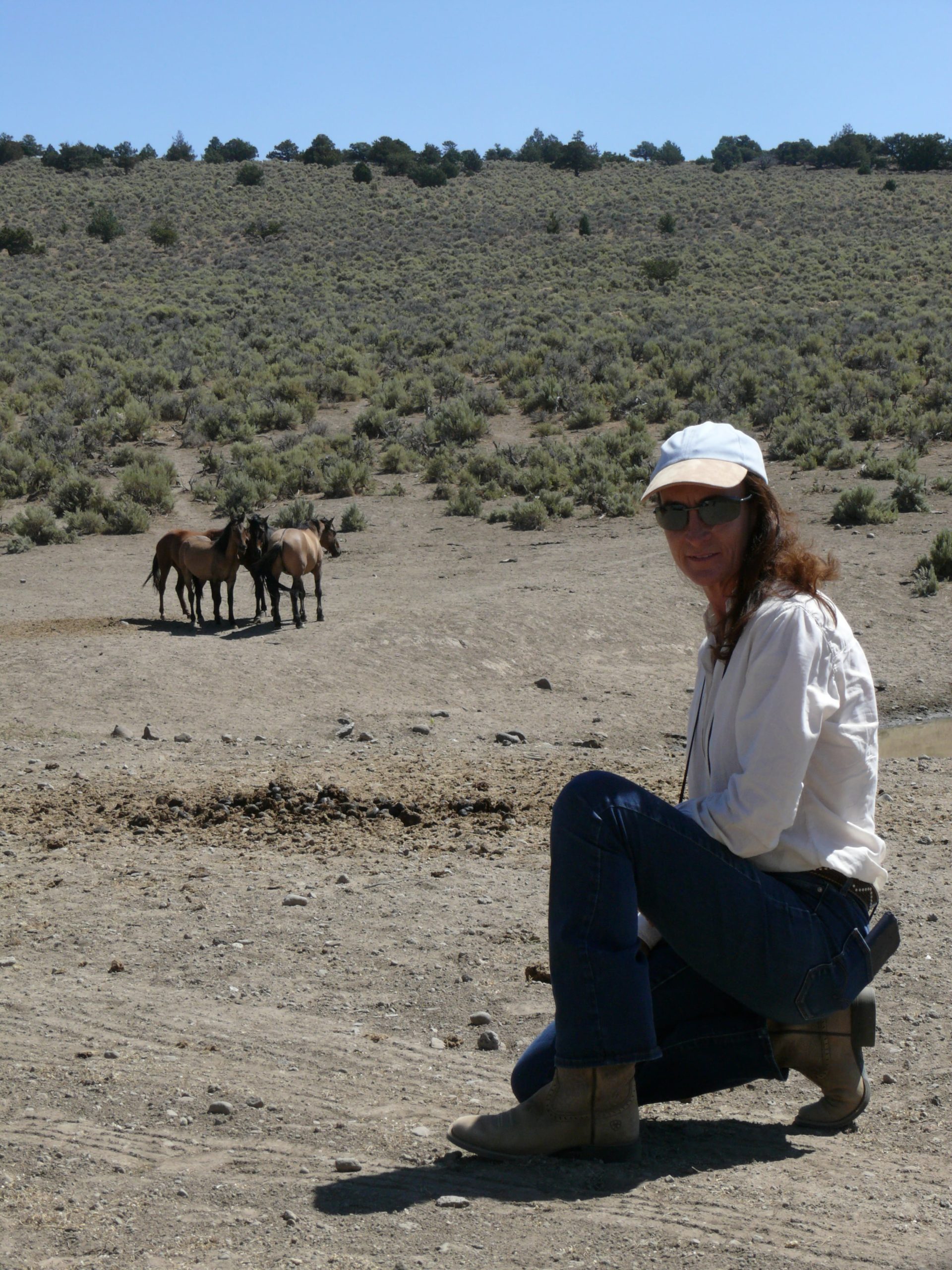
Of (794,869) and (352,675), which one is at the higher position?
(794,869)

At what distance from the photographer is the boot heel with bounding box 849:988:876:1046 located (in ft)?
10.1

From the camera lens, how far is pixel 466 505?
64.3 ft

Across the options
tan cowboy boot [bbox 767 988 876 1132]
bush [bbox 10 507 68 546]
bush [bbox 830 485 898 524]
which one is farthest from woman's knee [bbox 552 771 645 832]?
bush [bbox 10 507 68 546]

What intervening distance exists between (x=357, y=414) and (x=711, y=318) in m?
14.4

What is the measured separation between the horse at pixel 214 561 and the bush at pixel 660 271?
35978mm

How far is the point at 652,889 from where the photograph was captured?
2.92 m

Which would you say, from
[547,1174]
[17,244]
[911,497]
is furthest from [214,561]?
[17,244]

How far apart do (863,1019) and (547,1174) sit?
2.85ft

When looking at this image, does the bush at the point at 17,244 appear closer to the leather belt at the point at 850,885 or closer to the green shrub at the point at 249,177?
the green shrub at the point at 249,177

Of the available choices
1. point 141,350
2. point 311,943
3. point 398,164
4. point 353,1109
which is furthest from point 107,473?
point 398,164

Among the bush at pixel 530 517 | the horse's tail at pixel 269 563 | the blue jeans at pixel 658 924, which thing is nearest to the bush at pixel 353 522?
the bush at pixel 530 517

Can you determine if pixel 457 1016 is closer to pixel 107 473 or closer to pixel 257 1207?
pixel 257 1207

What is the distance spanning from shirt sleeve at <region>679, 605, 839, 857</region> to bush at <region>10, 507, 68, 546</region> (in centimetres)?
1672

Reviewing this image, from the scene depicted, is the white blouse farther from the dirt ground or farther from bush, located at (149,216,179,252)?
bush, located at (149,216,179,252)
